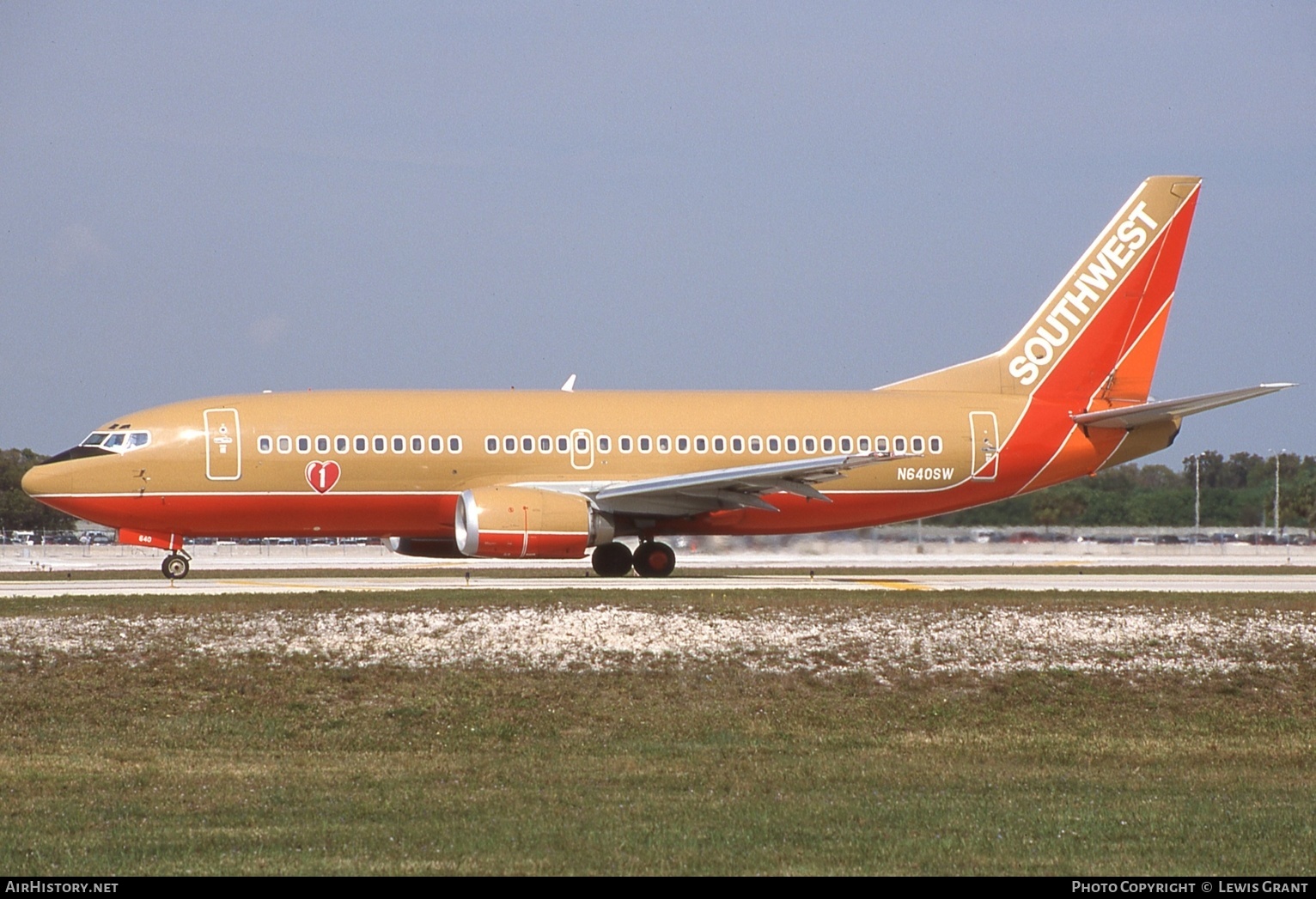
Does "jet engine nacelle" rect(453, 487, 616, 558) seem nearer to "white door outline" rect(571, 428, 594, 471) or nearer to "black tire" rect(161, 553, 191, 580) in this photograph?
"white door outline" rect(571, 428, 594, 471)

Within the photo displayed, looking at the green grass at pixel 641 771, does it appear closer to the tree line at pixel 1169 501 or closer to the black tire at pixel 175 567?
the black tire at pixel 175 567

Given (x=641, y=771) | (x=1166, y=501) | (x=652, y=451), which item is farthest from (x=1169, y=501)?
(x=641, y=771)

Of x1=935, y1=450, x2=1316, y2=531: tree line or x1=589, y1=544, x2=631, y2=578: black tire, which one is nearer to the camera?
x1=589, y1=544, x2=631, y2=578: black tire

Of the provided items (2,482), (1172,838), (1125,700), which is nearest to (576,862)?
(1172,838)

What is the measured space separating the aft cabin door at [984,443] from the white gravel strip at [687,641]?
13337 mm

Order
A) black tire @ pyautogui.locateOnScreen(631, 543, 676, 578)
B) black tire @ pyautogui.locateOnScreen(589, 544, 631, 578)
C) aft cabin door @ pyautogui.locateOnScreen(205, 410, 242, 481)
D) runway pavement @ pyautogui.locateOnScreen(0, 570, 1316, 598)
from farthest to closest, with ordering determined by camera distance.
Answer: black tire @ pyautogui.locateOnScreen(589, 544, 631, 578) < black tire @ pyautogui.locateOnScreen(631, 543, 676, 578) < aft cabin door @ pyautogui.locateOnScreen(205, 410, 242, 481) < runway pavement @ pyautogui.locateOnScreen(0, 570, 1316, 598)

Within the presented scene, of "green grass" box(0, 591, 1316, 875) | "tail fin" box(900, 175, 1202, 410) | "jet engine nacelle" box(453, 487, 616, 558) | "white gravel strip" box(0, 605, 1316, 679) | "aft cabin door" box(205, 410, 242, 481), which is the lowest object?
"green grass" box(0, 591, 1316, 875)

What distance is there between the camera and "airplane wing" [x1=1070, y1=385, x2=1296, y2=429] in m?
32.9

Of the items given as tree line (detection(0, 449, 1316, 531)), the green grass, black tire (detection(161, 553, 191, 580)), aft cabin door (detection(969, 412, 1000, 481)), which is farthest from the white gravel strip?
tree line (detection(0, 449, 1316, 531))

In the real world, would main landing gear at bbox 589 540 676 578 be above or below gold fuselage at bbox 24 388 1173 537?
below

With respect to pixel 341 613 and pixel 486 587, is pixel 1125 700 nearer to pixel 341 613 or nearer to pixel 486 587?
pixel 341 613

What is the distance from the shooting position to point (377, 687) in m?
18.7

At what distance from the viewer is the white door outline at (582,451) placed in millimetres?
34688

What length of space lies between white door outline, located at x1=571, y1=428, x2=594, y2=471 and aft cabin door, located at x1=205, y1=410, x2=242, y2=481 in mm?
7088
